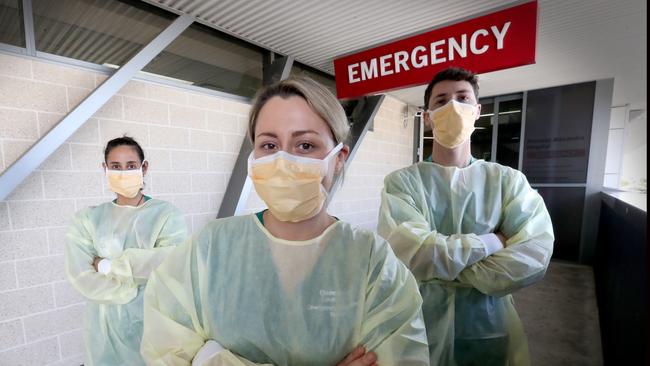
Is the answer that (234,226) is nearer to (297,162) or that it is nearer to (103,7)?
(297,162)

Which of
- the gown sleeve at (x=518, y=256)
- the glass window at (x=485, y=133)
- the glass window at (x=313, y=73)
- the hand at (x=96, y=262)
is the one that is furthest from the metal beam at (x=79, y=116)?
the glass window at (x=485, y=133)

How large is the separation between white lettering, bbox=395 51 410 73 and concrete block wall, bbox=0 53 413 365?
1.59 metres

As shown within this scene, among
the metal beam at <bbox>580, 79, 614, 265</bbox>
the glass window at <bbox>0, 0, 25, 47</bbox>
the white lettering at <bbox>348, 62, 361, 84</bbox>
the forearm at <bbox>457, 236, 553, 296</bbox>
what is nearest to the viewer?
the forearm at <bbox>457, 236, 553, 296</bbox>

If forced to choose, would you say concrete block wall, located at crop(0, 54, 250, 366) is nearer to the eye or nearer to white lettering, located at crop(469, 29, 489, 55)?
the eye

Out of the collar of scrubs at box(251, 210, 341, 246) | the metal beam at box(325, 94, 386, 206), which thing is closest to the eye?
the collar of scrubs at box(251, 210, 341, 246)

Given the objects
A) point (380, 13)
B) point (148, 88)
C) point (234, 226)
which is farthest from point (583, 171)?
point (148, 88)

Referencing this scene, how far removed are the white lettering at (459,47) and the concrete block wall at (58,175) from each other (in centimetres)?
192

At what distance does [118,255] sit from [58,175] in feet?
2.37

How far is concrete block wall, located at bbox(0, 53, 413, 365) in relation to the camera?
5.33ft

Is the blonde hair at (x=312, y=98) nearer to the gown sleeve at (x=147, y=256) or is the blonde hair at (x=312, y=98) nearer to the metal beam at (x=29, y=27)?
the gown sleeve at (x=147, y=256)

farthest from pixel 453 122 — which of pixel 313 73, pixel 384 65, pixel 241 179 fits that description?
pixel 313 73

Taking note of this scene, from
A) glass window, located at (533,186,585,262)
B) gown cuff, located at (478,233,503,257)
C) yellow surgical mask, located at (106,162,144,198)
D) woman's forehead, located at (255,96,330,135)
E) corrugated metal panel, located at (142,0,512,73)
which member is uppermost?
corrugated metal panel, located at (142,0,512,73)

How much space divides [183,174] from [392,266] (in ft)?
6.74

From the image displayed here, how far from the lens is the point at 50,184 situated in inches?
68.1
